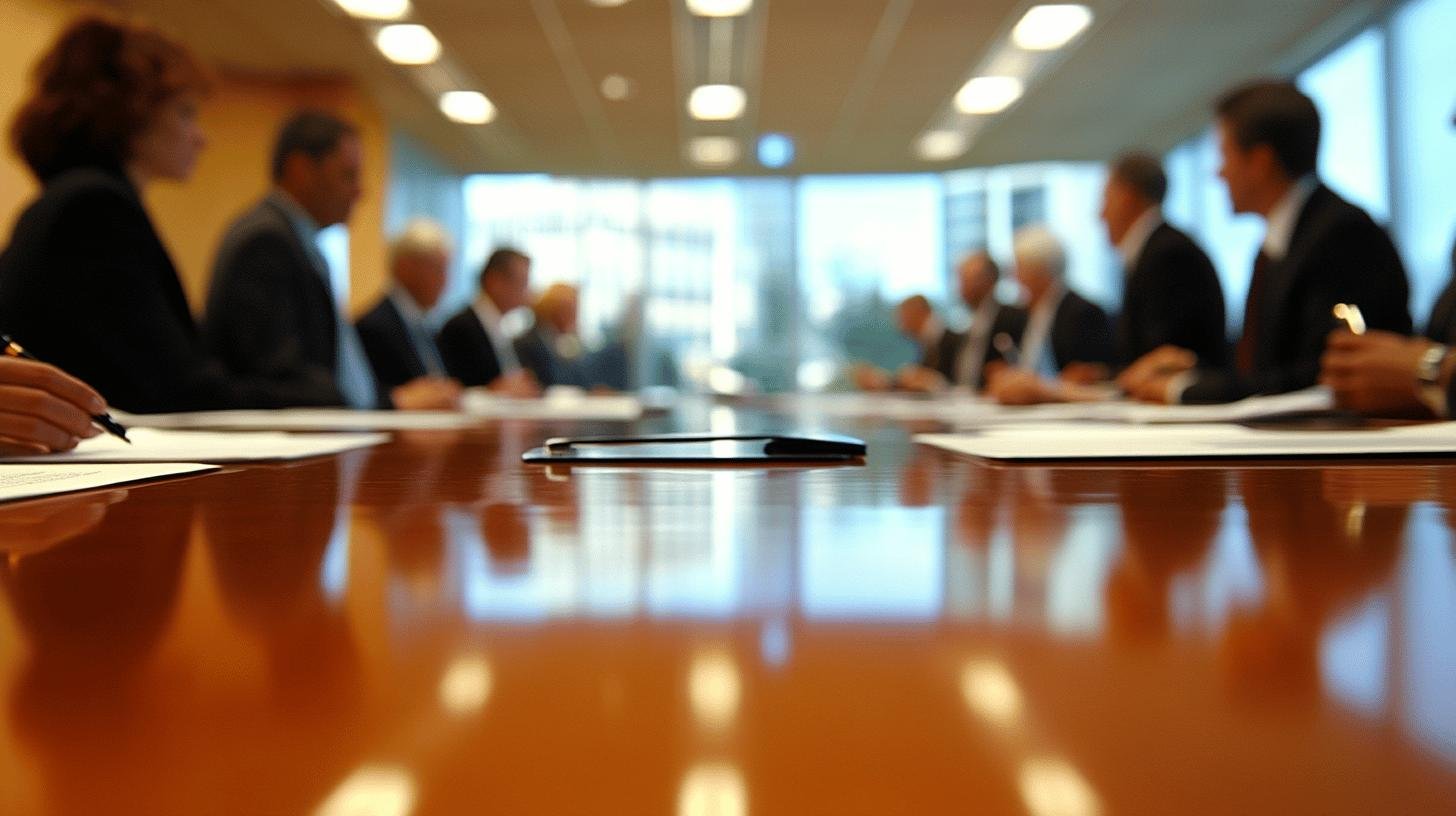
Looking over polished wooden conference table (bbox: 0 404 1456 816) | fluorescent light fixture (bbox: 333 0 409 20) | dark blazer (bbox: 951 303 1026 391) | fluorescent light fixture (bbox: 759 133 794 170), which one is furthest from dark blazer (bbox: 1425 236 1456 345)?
fluorescent light fixture (bbox: 759 133 794 170)

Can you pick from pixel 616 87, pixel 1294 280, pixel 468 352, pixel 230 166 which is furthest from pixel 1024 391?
pixel 230 166

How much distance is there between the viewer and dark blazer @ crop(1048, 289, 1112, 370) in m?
3.00

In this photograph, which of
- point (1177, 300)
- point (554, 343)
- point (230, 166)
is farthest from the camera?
point (554, 343)

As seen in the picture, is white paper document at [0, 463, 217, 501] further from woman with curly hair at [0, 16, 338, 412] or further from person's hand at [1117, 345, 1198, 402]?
person's hand at [1117, 345, 1198, 402]

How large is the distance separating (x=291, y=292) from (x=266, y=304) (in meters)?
0.04

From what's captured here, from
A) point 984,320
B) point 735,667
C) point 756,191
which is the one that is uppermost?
point 756,191

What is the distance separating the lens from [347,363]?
1.82m

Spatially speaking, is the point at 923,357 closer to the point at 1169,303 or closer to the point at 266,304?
the point at 1169,303

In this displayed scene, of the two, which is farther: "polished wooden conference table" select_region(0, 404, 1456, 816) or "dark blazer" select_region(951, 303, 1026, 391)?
"dark blazer" select_region(951, 303, 1026, 391)

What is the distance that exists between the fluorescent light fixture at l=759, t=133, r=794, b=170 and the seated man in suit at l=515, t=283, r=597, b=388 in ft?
4.48

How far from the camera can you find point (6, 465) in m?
0.50

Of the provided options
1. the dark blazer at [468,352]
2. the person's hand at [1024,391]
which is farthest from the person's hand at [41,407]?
the dark blazer at [468,352]

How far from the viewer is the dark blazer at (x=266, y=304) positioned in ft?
5.39

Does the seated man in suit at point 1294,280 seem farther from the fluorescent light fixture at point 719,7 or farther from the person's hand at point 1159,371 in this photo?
the fluorescent light fixture at point 719,7
